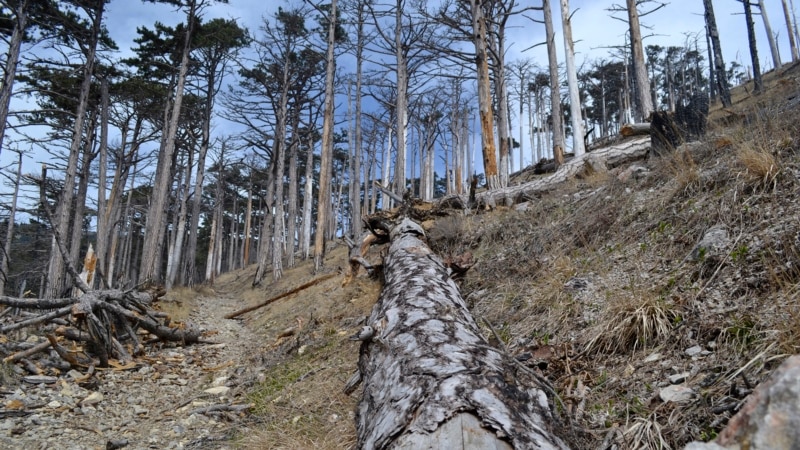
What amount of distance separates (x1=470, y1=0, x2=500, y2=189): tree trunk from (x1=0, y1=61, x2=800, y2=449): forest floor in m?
3.34

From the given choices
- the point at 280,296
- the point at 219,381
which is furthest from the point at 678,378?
the point at 280,296

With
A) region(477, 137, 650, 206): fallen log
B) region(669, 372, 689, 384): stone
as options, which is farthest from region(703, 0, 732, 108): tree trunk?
region(669, 372, 689, 384): stone

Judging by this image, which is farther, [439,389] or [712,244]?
[712,244]

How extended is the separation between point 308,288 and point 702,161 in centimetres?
798

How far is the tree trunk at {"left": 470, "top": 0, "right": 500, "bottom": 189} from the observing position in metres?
9.10

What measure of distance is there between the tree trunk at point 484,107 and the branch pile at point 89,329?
21.5ft

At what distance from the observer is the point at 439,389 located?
1.66 meters

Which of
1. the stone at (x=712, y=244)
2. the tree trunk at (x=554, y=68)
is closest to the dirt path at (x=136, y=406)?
the stone at (x=712, y=244)

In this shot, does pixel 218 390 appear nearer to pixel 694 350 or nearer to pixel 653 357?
pixel 653 357

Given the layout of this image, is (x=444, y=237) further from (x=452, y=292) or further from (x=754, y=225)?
(x=754, y=225)

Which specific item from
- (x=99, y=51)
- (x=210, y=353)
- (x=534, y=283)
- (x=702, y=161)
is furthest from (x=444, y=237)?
(x=99, y=51)

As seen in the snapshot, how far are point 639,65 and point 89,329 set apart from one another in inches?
585

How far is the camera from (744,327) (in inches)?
76.5

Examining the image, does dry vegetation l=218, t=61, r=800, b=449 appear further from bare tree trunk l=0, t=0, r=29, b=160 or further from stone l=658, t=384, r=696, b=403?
bare tree trunk l=0, t=0, r=29, b=160
